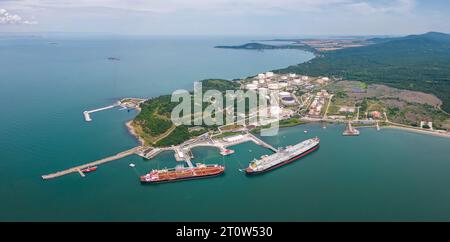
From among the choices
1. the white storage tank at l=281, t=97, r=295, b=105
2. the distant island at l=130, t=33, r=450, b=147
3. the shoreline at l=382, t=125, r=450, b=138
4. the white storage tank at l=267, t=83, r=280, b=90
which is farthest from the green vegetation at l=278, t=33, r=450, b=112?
the white storage tank at l=281, t=97, r=295, b=105

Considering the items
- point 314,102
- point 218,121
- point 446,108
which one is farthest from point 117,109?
point 446,108

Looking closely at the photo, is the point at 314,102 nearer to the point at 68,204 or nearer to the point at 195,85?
the point at 195,85

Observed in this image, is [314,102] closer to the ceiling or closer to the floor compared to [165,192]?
closer to the ceiling

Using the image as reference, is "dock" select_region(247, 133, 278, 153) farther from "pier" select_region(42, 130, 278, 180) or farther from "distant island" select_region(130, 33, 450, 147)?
"distant island" select_region(130, 33, 450, 147)

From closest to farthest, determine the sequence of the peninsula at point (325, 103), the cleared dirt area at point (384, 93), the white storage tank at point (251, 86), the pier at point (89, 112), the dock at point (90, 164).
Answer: the dock at point (90, 164), the peninsula at point (325, 103), the pier at point (89, 112), the cleared dirt area at point (384, 93), the white storage tank at point (251, 86)

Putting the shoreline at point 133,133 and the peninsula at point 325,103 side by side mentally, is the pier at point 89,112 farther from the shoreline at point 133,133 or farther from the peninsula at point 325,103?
the shoreline at point 133,133

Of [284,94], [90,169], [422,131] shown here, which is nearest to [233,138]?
[90,169]

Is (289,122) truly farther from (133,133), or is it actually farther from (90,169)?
(90,169)

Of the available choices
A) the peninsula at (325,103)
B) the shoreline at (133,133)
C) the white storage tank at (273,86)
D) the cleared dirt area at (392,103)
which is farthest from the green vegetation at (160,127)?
the cleared dirt area at (392,103)
